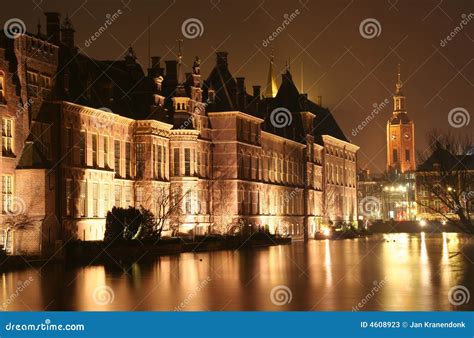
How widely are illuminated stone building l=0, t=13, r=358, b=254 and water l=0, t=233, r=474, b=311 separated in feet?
30.9

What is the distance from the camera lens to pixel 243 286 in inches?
1319

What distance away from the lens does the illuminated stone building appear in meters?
54.4

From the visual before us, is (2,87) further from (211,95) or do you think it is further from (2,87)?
(211,95)

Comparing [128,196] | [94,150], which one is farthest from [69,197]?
[128,196]

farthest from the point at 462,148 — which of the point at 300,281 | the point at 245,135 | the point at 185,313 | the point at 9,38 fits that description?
the point at 185,313

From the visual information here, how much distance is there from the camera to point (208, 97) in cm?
8444

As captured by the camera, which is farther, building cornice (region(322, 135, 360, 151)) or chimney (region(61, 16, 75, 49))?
building cornice (region(322, 135, 360, 151))

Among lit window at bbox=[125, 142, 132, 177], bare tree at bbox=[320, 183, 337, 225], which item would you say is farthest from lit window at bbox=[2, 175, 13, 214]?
bare tree at bbox=[320, 183, 337, 225]

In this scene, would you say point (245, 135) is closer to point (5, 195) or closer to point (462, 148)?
point (462, 148)

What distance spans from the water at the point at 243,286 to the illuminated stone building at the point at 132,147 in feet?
30.9

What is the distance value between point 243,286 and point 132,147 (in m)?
37.1

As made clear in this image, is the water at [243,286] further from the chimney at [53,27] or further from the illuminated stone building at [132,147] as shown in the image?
the chimney at [53,27]

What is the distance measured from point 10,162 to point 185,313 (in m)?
30.9

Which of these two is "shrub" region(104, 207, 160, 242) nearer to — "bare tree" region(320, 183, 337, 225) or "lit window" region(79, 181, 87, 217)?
"lit window" region(79, 181, 87, 217)
